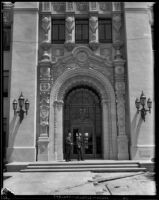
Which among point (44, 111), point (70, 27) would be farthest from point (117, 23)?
point (44, 111)

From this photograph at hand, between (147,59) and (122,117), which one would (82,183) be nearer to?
(122,117)

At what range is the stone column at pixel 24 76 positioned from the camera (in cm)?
1712

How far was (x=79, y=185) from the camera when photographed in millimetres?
10797

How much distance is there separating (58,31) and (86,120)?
715 centimetres

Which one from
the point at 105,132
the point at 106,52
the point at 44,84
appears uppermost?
the point at 106,52

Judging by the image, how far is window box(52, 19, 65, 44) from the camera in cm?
1938

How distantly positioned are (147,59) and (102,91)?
3957 mm

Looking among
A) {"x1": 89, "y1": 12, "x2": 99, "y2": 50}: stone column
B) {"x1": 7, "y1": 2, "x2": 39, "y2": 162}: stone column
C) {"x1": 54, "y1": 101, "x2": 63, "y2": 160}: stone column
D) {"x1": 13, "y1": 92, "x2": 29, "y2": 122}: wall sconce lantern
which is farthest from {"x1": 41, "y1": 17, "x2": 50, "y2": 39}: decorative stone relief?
{"x1": 54, "y1": 101, "x2": 63, "y2": 160}: stone column

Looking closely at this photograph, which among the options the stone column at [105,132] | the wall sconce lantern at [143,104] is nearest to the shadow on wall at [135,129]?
the wall sconce lantern at [143,104]

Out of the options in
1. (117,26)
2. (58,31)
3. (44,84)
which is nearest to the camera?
(44,84)

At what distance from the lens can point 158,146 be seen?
1802 mm

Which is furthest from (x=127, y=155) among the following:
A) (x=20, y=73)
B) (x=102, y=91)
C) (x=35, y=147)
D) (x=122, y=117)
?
(x=20, y=73)

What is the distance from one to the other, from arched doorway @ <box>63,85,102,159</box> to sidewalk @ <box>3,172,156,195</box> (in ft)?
17.8

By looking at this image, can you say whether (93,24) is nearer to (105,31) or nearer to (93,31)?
(93,31)
